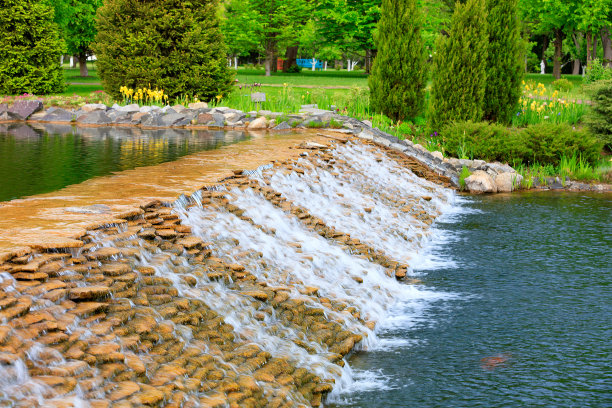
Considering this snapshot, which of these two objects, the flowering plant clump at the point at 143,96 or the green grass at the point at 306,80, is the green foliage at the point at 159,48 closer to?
the flowering plant clump at the point at 143,96

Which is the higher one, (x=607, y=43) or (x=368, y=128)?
(x=607, y=43)

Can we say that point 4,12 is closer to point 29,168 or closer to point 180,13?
point 180,13

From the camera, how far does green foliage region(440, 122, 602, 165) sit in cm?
1572

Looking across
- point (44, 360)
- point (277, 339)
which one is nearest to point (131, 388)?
point (44, 360)

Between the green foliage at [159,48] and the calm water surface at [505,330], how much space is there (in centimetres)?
1081

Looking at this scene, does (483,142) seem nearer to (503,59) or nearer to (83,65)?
(503,59)

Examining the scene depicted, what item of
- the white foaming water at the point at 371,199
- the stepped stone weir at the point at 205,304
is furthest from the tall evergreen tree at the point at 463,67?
the stepped stone weir at the point at 205,304

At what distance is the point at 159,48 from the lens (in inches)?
752

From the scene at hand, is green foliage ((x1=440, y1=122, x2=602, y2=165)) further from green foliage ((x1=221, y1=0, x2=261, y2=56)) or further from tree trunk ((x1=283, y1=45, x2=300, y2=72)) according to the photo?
tree trunk ((x1=283, y1=45, x2=300, y2=72))

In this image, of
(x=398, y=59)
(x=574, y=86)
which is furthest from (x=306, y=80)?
(x=398, y=59)

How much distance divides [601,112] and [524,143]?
266cm

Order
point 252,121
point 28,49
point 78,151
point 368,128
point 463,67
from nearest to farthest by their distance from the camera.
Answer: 1. point 78,151
2. point 368,128
3. point 252,121
4. point 463,67
5. point 28,49

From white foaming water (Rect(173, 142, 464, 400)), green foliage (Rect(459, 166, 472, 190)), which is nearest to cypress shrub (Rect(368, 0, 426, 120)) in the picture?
green foliage (Rect(459, 166, 472, 190))

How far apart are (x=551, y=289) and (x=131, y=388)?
566cm
